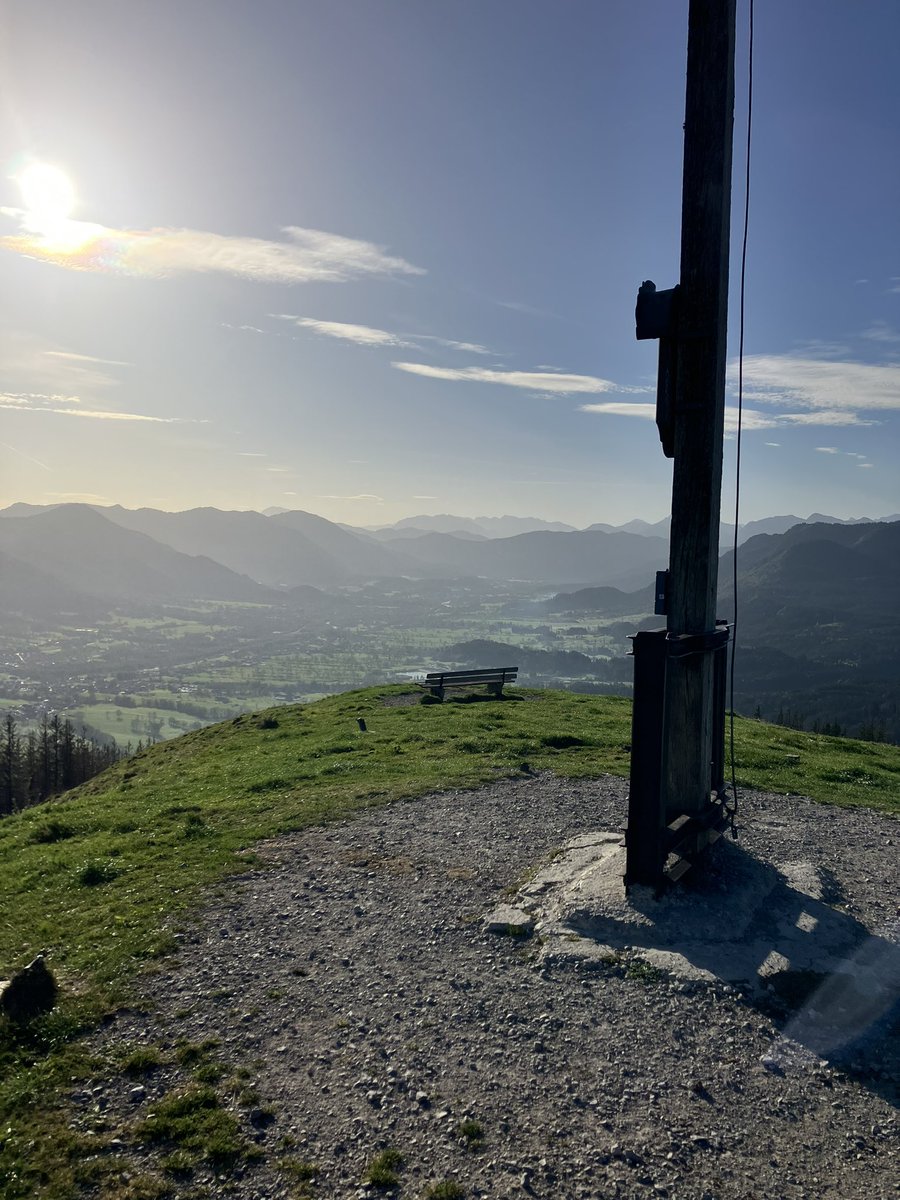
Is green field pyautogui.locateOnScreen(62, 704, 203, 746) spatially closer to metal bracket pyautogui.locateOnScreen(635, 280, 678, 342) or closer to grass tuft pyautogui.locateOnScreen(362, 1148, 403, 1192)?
metal bracket pyautogui.locateOnScreen(635, 280, 678, 342)

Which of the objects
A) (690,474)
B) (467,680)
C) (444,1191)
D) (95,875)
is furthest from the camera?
(467,680)

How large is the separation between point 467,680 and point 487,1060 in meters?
27.3

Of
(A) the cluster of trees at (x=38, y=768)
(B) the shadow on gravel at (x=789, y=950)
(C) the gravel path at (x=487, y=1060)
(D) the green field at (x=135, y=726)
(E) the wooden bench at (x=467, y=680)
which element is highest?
(B) the shadow on gravel at (x=789, y=950)

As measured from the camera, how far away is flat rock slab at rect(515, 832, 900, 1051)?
763 centimetres

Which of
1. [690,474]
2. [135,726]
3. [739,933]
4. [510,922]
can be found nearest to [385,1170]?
[510,922]

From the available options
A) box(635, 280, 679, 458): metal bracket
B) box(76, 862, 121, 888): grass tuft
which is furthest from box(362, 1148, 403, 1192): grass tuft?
box(635, 280, 679, 458): metal bracket

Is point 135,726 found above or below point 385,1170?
below

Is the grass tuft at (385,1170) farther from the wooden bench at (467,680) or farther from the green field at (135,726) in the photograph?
the green field at (135,726)

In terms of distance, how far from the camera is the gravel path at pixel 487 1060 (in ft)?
18.1

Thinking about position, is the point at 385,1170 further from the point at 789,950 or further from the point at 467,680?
the point at 467,680

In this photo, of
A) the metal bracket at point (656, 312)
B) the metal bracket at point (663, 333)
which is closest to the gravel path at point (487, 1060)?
the metal bracket at point (663, 333)

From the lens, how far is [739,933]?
865 centimetres

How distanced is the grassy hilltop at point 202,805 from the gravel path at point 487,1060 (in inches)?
25.6

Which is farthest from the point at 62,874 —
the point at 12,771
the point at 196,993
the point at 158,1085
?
the point at 12,771
